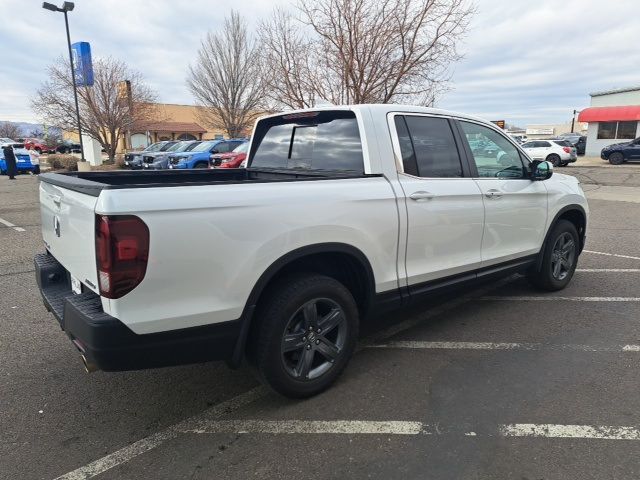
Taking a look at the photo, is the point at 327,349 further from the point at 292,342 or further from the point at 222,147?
the point at 222,147

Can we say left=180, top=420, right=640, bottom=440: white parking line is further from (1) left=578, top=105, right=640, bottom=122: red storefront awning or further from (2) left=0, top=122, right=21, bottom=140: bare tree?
(2) left=0, top=122, right=21, bottom=140: bare tree

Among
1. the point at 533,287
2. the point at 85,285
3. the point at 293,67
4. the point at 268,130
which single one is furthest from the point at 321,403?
the point at 293,67

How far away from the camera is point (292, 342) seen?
295 centimetres

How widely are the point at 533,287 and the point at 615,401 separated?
2.42m

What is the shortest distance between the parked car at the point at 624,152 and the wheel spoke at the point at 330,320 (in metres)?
32.2

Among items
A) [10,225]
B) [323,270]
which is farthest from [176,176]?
[10,225]

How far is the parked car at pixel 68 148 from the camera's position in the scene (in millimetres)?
50656

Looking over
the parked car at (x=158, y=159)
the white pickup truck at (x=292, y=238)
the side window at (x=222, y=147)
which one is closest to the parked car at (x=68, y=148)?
the parked car at (x=158, y=159)

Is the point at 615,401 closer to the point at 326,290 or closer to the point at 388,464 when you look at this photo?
the point at 388,464

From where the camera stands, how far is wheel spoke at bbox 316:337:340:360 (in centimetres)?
310

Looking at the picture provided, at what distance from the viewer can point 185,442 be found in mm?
2689

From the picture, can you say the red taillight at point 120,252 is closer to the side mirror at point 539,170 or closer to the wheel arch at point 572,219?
the side mirror at point 539,170

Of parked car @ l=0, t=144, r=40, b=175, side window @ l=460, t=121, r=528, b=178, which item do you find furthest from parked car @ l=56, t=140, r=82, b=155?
side window @ l=460, t=121, r=528, b=178

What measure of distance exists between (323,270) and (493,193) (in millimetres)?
1767
